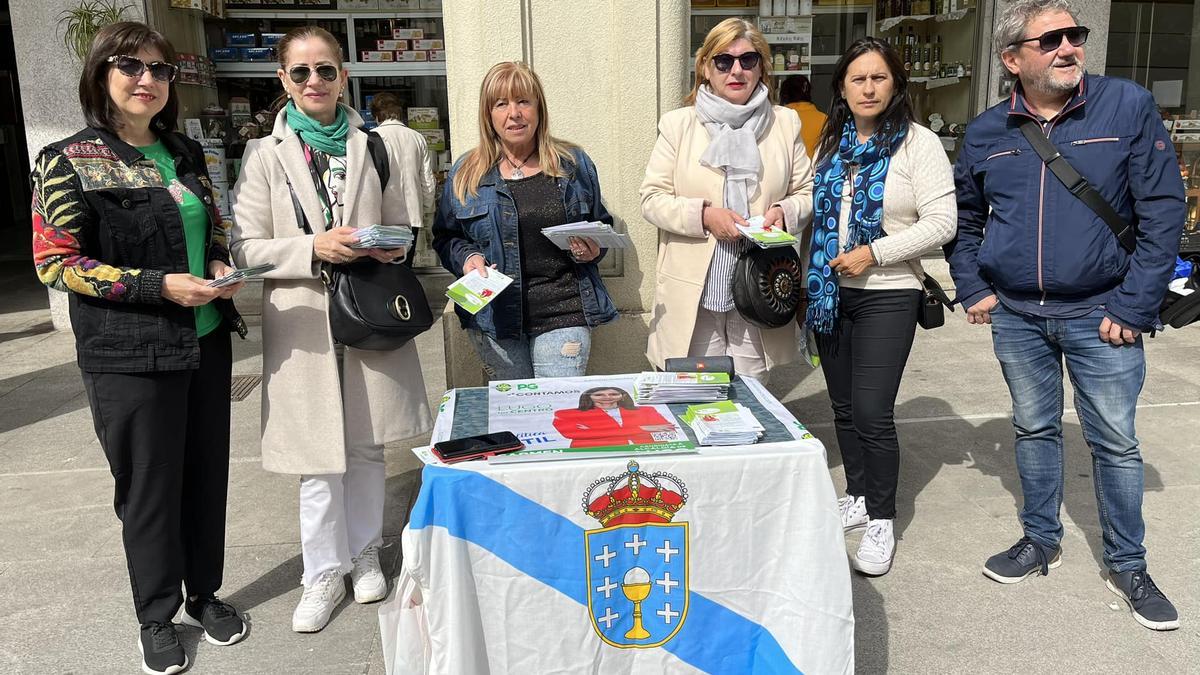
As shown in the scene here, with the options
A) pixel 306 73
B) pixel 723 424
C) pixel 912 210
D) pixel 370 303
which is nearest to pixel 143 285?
pixel 370 303

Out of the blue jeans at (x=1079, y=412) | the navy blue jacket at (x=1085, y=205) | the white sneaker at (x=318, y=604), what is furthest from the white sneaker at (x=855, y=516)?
the white sneaker at (x=318, y=604)

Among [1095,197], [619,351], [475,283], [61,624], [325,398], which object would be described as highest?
[1095,197]

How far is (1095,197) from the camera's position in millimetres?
2926

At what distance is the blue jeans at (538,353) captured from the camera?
11.6ft

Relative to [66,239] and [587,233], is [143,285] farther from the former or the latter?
[587,233]

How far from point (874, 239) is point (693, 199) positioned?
27.6 inches

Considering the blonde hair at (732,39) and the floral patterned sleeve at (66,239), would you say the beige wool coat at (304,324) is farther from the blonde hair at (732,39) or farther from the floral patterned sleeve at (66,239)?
the blonde hair at (732,39)

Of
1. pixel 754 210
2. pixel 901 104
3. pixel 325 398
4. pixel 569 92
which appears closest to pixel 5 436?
pixel 325 398

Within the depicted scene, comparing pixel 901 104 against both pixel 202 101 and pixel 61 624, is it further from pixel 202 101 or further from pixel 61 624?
pixel 202 101

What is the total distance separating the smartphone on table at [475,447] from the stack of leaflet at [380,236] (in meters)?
0.79

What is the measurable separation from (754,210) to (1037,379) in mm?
1205

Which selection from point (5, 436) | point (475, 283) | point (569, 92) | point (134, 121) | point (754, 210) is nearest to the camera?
point (134, 121)

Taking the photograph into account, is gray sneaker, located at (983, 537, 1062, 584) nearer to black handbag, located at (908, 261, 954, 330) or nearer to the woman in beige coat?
black handbag, located at (908, 261, 954, 330)

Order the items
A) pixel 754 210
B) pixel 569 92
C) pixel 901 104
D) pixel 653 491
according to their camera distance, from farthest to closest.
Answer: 1. pixel 569 92
2. pixel 754 210
3. pixel 901 104
4. pixel 653 491
